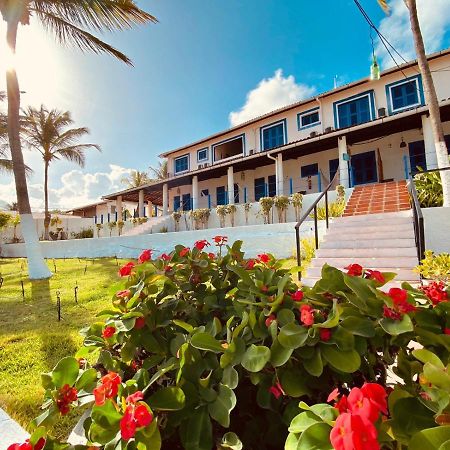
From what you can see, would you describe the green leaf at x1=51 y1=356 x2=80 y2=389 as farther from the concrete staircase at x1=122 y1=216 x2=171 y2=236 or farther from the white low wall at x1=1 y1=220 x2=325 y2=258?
the concrete staircase at x1=122 y1=216 x2=171 y2=236

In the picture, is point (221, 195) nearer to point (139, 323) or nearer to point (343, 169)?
point (343, 169)

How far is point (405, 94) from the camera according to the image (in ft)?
44.5

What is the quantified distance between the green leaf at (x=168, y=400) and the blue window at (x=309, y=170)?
16.2 m

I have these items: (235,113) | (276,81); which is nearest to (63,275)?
(276,81)

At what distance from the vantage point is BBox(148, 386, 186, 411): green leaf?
0.84 metres

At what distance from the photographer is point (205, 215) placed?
14.9 meters

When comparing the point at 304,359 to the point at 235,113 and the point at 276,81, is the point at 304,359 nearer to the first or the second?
the point at 276,81

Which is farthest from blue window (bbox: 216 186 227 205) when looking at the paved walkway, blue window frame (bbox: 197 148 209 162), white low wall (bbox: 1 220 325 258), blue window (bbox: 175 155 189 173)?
the paved walkway

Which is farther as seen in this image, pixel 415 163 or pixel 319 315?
pixel 415 163

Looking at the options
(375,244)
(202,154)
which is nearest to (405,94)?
(375,244)

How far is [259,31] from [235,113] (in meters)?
9.60

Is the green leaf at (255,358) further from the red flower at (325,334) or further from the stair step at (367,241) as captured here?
the stair step at (367,241)

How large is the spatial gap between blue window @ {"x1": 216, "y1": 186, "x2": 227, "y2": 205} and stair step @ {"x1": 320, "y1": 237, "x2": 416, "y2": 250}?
13.1 m

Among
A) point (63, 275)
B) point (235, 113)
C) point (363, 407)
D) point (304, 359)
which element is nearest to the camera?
point (363, 407)
